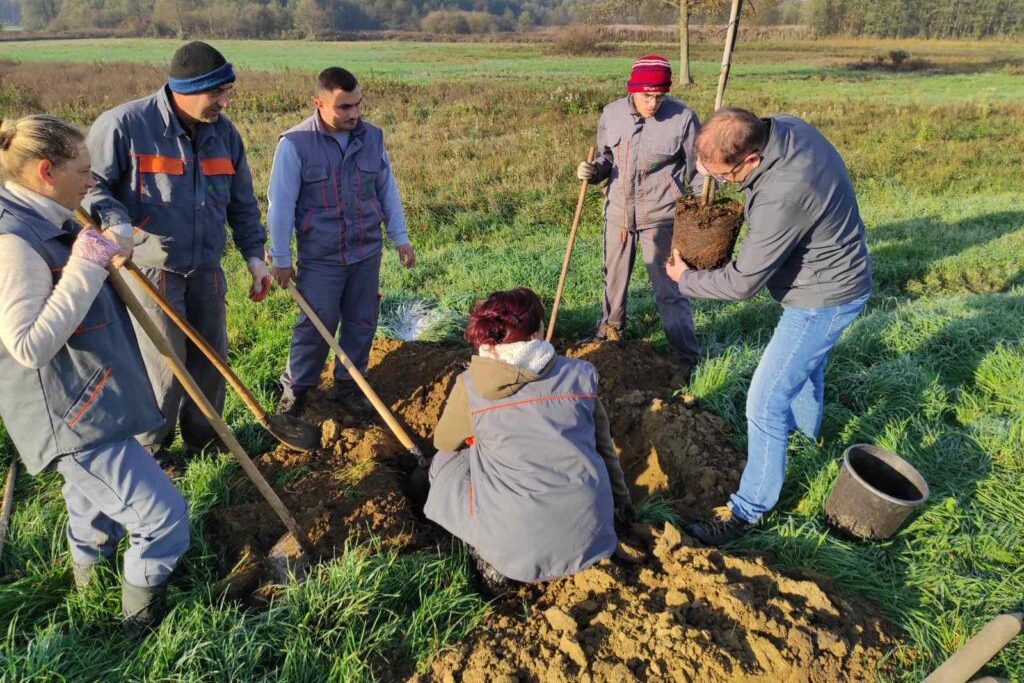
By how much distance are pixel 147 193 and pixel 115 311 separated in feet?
3.63

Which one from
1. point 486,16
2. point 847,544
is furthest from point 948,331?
point 486,16

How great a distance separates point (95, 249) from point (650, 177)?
11.6 ft

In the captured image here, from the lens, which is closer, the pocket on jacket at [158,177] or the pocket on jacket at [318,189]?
the pocket on jacket at [158,177]

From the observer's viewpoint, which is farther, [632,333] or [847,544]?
[632,333]

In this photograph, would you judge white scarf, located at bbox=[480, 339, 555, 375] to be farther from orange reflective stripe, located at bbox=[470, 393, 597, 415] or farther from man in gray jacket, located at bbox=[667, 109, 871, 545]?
man in gray jacket, located at bbox=[667, 109, 871, 545]

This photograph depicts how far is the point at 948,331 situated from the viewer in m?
4.73

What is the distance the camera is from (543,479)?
95.0 inches

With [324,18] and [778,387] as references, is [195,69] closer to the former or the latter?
[778,387]

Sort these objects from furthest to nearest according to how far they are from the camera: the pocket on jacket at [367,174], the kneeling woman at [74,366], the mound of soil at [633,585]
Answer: the pocket on jacket at [367,174] → the mound of soil at [633,585] → the kneeling woman at [74,366]

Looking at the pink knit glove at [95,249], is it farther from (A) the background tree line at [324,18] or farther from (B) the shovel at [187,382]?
(A) the background tree line at [324,18]

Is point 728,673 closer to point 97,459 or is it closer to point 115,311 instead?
point 97,459

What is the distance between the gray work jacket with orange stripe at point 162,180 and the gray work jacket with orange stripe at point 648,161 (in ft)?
8.59

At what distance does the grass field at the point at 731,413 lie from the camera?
240 centimetres

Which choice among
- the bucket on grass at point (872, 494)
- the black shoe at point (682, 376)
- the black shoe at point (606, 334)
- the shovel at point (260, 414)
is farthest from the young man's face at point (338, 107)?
the bucket on grass at point (872, 494)
